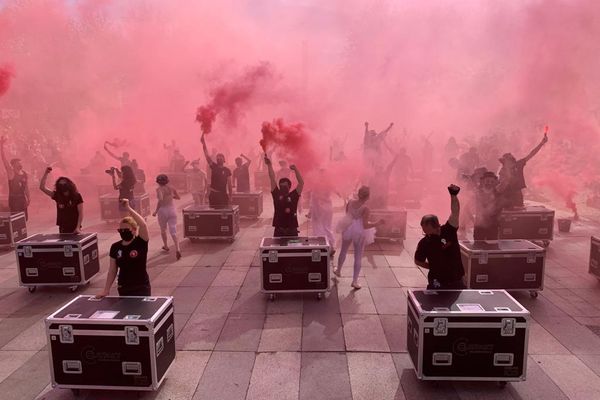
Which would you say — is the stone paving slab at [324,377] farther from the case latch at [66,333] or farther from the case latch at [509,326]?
the case latch at [66,333]

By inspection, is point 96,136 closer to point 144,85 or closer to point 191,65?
point 144,85

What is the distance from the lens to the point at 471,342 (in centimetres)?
577

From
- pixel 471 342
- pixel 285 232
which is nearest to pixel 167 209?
pixel 285 232

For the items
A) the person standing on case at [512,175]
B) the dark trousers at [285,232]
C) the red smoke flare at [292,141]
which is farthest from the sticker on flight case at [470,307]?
the red smoke flare at [292,141]

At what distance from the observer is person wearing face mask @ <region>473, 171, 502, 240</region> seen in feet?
32.3

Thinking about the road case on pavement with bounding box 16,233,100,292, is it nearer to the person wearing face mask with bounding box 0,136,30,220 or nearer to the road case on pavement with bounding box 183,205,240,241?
the road case on pavement with bounding box 183,205,240,241

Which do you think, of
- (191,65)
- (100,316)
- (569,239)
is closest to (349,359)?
(100,316)

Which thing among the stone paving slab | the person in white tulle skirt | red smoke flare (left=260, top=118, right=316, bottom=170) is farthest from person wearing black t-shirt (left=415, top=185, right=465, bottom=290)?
red smoke flare (left=260, top=118, right=316, bottom=170)

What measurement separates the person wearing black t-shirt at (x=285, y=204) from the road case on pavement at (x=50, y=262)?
396 centimetres

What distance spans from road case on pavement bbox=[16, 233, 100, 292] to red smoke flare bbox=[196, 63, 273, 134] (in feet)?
26.9

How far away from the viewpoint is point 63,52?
30.4m

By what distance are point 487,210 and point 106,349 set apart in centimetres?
760

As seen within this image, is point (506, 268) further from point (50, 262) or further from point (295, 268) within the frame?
point (50, 262)

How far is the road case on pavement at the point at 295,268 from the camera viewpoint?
883cm
